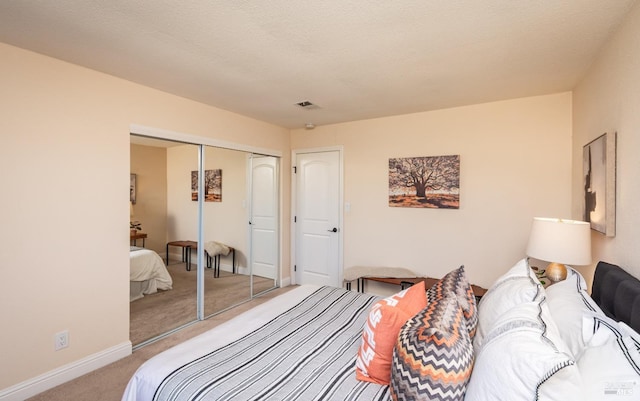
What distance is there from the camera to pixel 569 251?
6.59 feet

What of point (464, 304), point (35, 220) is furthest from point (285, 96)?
point (464, 304)

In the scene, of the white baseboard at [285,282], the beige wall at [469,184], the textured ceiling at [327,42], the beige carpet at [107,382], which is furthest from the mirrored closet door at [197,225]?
the beige wall at [469,184]

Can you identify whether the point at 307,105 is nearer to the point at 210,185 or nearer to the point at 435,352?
the point at 210,185

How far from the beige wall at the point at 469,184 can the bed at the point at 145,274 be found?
7.50 ft

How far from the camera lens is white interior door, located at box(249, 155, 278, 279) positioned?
4.10 m

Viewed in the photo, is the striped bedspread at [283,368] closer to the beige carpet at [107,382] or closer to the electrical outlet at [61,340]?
the beige carpet at [107,382]

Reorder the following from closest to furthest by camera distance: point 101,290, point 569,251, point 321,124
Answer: point 569,251
point 101,290
point 321,124

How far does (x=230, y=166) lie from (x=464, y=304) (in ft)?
9.92

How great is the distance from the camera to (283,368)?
1414 mm

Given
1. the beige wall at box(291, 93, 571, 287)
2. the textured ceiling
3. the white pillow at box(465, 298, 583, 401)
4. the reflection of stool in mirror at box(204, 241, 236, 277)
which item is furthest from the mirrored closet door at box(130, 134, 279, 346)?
the white pillow at box(465, 298, 583, 401)

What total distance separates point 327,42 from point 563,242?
2089 mm

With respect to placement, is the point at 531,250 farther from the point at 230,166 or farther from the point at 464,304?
the point at 230,166

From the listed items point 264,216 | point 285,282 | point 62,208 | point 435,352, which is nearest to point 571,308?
point 435,352

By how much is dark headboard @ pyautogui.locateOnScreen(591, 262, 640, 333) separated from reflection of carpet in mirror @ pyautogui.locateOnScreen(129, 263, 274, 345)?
3.42 meters
